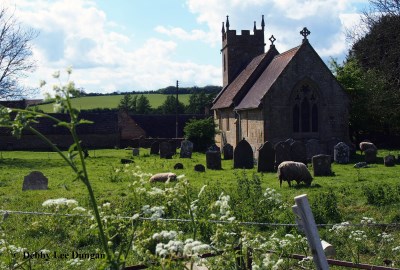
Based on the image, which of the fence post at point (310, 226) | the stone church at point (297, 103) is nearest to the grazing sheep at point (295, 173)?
the stone church at point (297, 103)

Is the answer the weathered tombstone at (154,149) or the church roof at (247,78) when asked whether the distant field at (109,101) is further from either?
the weathered tombstone at (154,149)

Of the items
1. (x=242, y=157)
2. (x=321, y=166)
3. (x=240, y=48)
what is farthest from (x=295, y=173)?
(x=240, y=48)

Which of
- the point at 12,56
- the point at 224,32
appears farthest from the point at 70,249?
the point at 224,32

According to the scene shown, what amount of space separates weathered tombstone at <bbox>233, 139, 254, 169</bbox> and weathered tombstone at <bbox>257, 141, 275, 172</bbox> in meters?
2.40

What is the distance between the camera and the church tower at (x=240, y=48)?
1699 inches

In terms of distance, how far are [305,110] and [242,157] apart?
292 inches

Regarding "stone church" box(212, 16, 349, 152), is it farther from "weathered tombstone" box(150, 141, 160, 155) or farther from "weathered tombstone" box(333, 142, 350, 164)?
"weathered tombstone" box(150, 141, 160, 155)

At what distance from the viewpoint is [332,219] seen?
35.5 ft

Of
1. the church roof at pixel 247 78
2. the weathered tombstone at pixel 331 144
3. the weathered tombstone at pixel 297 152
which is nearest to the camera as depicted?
the weathered tombstone at pixel 297 152

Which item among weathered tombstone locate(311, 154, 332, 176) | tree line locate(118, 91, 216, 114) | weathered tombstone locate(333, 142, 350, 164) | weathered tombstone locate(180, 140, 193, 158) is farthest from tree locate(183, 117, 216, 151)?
tree line locate(118, 91, 216, 114)

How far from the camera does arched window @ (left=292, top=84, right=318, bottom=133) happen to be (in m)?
30.4

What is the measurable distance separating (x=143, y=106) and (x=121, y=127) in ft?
70.6

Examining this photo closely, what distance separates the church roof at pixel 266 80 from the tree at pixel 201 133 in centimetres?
526

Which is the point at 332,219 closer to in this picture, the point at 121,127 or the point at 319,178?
the point at 319,178
